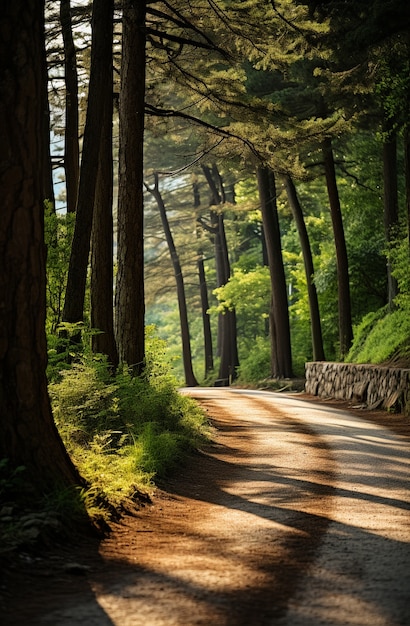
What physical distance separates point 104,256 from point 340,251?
48.7 feet

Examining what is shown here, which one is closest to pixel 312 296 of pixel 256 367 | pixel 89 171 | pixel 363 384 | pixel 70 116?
pixel 256 367

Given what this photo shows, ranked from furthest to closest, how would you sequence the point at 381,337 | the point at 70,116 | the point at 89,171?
the point at 381,337 → the point at 70,116 → the point at 89,171

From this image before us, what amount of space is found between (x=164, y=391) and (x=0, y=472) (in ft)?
26.0

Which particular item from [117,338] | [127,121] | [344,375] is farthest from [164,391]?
[344,375]

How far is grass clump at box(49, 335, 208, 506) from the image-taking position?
9.08m

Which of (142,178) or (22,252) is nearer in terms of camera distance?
(22,252)

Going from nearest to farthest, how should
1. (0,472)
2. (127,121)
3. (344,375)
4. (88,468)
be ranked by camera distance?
(0,472), (88,468), (127,121), (344,375)

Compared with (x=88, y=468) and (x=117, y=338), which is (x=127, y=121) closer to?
(x=117, y=338)

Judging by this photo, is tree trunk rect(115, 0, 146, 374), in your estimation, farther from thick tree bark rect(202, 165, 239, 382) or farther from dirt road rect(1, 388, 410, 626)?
thick tree bark rect(202, 165, 239, 382)

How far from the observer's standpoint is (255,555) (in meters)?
6.49

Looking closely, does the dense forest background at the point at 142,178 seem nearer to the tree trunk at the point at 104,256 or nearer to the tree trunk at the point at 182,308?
the tree trunk at the point at 104,256

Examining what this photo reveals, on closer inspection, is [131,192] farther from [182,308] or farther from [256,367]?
[182,308]

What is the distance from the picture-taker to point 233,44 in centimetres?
1831

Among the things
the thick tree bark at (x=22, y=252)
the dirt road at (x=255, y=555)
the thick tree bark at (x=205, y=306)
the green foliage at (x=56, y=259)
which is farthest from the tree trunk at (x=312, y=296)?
the thick tree bark at (x=22, y=252)
